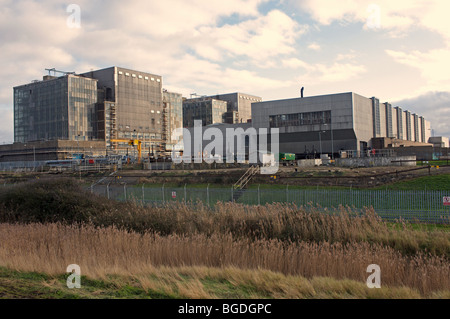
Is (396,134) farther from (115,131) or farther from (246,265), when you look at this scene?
(246,265)

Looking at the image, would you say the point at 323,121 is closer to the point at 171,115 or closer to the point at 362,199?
the point at 171,115

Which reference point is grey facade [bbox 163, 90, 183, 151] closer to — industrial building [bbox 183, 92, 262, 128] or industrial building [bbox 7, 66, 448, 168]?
industrial building [bbox 7, 66, 448, 168]

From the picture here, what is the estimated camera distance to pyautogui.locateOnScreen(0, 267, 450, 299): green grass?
7.81 metres

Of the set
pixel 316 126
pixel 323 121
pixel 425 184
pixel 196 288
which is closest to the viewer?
pixel 196 288

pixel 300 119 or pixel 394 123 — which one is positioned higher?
pixel 394 123

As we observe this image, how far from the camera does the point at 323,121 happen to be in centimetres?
8638

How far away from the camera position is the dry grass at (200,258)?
30.8 feet

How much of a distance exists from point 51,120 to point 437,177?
330 feet

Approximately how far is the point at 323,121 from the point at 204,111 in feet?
227

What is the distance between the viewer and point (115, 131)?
111 metres

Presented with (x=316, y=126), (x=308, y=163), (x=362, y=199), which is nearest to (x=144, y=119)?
(x=316, y=126)

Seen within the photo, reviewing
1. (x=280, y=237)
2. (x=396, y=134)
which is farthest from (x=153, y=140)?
(x=280, y=237)

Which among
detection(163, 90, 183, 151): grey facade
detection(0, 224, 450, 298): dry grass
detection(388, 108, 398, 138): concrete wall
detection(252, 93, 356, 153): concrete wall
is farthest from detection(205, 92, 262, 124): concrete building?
detection(0, 224, 450, 298): dry grass

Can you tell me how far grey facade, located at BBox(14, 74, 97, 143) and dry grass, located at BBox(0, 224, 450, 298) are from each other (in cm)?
9880
